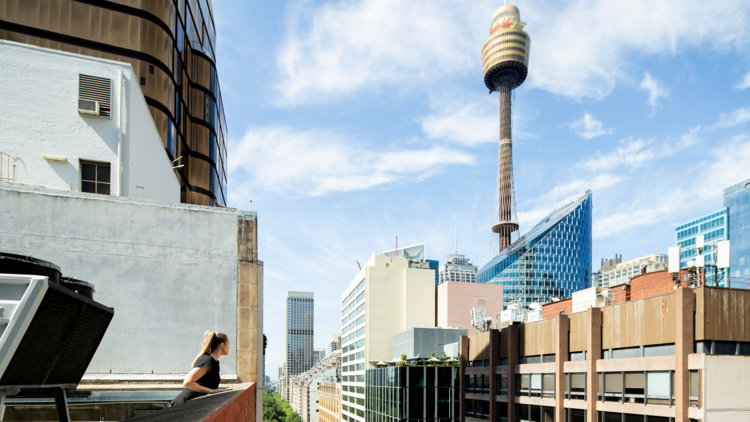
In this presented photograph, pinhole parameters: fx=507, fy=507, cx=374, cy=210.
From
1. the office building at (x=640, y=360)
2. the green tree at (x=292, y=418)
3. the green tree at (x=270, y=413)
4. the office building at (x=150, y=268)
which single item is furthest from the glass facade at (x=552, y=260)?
the office building at (x=150, y=268)

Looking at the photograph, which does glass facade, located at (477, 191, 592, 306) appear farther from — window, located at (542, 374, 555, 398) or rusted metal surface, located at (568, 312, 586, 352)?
rusted metal surface, located at (568, 312, 586, 352)

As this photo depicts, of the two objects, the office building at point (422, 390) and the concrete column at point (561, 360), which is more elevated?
the concrete column at point (561, 360)

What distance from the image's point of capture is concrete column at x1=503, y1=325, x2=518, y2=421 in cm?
3606

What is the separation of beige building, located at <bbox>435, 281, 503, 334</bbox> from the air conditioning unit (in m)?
74.6

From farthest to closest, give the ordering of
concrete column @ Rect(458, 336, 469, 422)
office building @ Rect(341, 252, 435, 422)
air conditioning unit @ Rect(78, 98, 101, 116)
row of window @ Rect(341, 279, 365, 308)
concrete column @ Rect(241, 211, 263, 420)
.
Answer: row of window @ Rect(341, 279, 365, 308) → office building @ Rect(341, 252, 435, 422) → concrete column @ Rect(458, 336, 469, 422) → air conditioning unit @ Rect(78, 98, 101, 116) → concrete column @ Rect(241, 211, 263, 420)

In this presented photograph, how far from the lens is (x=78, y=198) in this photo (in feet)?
49.8

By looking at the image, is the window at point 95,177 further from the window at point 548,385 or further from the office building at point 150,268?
the window at point 548,385

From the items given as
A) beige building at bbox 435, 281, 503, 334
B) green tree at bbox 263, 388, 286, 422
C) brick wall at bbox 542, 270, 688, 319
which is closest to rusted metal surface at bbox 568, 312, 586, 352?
brick wall at bbox 542, 270, 688, 319

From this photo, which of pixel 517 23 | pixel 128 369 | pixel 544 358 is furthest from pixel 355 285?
pixel 517 23

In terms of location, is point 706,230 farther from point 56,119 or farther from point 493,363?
point 56,119

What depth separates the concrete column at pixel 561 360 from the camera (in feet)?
98.6

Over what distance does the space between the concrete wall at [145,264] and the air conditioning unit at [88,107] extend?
5.76 m

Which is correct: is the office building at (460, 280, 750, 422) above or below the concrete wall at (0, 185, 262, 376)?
below

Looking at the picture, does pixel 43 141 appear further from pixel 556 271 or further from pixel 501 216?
pixel 501 216
